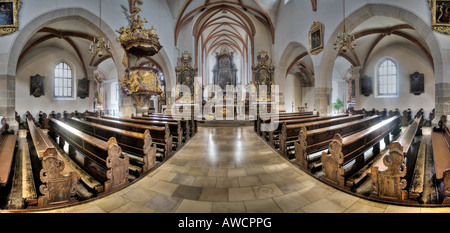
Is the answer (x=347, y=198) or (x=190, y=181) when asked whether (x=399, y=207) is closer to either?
(x=347, y=198)

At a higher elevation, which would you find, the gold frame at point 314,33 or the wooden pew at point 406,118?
the gold frame at point 314,33

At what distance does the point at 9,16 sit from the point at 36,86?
786cm

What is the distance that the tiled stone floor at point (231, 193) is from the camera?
6.95 feet

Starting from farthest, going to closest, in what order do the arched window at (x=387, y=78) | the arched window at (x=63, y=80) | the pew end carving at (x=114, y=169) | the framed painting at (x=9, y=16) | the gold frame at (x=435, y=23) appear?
the arched window at (x=63, y=80)
the arched window at (x=387, y=78)
the framed painting at (x=9, y=16)
the gold frame at (x=435, y=23)
the pew end carving at (x=114, y=169)

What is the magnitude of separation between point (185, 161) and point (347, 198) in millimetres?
2882

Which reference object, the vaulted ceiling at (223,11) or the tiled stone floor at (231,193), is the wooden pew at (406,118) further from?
the tiled stone floor at (231,193)

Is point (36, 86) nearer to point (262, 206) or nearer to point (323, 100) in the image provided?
point (262, 206)

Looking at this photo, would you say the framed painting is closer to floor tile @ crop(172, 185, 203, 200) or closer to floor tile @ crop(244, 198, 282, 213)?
floor tile @ crop(172, 185, 203, 200)

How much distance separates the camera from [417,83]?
1129 centimetres

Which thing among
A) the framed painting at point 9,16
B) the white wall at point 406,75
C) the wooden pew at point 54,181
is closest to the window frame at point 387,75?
the white wall at point 406,75

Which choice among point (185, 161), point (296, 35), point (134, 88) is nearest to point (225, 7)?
point (296, 35)

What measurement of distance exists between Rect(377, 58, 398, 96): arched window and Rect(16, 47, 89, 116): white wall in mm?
22116

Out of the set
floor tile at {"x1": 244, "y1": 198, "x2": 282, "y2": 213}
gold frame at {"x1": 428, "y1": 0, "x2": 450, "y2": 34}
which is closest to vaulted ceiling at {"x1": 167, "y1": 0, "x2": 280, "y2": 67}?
gold frame at {"x1": 428, "y1": 0, "x2": 450, "y2": 34}

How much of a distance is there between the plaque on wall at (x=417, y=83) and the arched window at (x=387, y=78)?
97 centimetres
